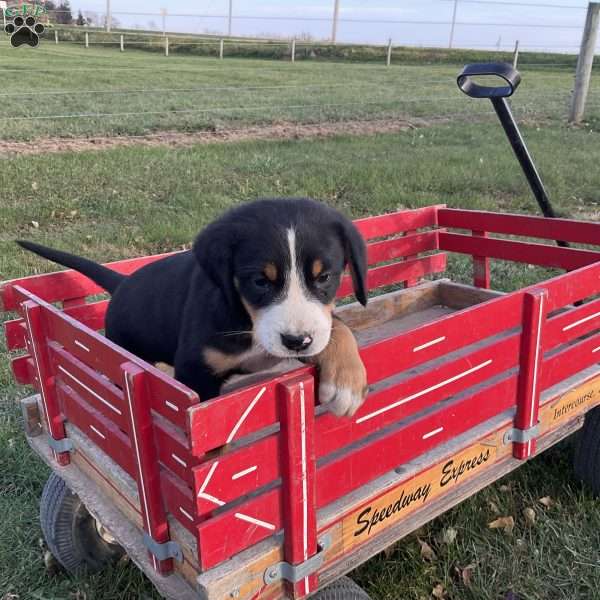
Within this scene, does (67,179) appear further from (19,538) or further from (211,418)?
(211,418)

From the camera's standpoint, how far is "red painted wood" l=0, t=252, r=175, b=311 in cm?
258

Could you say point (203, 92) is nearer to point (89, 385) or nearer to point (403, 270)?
point (403, 270)

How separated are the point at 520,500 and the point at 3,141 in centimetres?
830

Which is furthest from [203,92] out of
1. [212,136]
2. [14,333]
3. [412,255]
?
[14,333]

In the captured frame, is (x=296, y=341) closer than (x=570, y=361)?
Yes

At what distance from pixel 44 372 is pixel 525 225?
273cm

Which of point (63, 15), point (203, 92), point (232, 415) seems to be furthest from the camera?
point (63, 15)

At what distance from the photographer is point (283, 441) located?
1714 millimetres

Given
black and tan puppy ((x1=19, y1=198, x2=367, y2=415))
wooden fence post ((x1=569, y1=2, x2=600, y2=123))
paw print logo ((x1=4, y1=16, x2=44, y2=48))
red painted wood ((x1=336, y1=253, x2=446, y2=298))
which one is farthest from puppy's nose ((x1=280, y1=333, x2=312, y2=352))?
wooden fence post ((x1=569, y1=2, x2=600, y2=123))

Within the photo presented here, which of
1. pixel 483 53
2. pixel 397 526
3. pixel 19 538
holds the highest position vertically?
pixel 483 53

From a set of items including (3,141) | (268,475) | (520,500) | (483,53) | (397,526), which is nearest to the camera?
(268,475)

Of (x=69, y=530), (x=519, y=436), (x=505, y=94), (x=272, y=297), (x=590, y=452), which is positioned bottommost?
(x=69, y=530)

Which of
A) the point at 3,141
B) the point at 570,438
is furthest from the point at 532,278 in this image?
Result: the point at 3,141

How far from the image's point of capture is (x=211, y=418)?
5.08 ft
